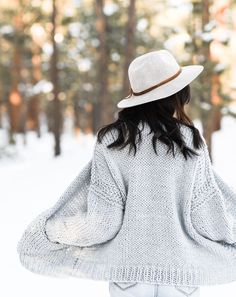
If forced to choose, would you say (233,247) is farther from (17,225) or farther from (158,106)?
(17,225)

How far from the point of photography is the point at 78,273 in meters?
3.18

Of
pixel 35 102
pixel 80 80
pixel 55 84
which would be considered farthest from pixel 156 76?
pixel 35 102

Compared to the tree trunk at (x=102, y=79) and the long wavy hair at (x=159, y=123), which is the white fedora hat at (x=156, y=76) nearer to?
the long wavy hair at (x=159, y=123)

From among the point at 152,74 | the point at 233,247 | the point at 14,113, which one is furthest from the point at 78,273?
the point at 14,113

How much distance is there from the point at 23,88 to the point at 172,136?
32848mm

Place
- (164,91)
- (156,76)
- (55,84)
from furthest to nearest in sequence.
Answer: (55,84)
(156,76)
(164,91)

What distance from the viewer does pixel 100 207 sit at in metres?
3.07

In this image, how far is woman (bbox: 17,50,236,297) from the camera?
9.89 feet

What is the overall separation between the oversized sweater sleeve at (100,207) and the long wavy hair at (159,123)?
12 centimetres

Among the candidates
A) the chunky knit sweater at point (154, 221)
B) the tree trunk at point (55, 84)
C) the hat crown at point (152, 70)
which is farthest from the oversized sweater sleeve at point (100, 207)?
the tree trunk at point (55, 84)

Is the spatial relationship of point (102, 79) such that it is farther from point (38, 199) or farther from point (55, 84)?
point (38, 199)

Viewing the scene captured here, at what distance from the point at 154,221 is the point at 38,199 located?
9.01 m

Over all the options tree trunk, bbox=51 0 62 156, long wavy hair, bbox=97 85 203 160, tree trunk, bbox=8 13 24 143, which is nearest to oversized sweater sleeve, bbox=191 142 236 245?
long wavy hair, bbox=97 85 203 160

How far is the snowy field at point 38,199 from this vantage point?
5844 millimetres
